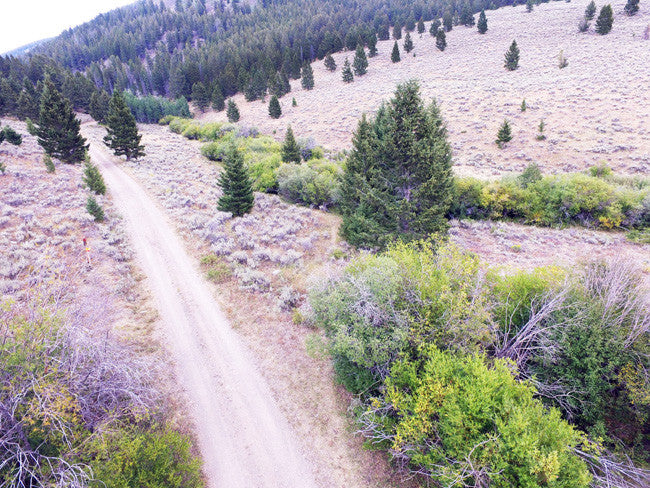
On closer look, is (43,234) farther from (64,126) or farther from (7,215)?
(64,126)

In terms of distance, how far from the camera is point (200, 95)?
262 ft

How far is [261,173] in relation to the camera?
120 ft

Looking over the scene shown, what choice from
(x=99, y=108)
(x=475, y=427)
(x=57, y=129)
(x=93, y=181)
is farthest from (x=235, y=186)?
(x=99, y=108)

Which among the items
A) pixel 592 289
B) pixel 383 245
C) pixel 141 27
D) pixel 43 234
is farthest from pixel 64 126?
pixel 141 27

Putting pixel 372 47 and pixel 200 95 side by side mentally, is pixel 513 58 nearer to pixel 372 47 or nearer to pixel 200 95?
pixel 372 47

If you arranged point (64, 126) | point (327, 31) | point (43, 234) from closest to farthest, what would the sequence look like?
1. point (43, 234)
2. point (64, 126)
3. point (327, 31)

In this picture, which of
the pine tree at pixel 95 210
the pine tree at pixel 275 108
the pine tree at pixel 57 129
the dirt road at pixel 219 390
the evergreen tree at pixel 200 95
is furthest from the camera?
the evergreen tree at pixel 200 95

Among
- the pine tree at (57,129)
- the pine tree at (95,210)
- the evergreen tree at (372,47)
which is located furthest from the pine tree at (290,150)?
the evergreen tree at (372,47)

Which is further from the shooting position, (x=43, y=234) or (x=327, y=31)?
(x=327, y=31)

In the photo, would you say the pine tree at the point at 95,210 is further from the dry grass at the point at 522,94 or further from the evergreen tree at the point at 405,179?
the dry grass at the point at 522,94

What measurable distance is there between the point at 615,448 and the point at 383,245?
1363cm

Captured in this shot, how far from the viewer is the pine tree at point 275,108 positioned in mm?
67500

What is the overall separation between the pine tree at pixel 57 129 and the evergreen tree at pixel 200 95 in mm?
50089

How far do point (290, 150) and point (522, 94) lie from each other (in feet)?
140
